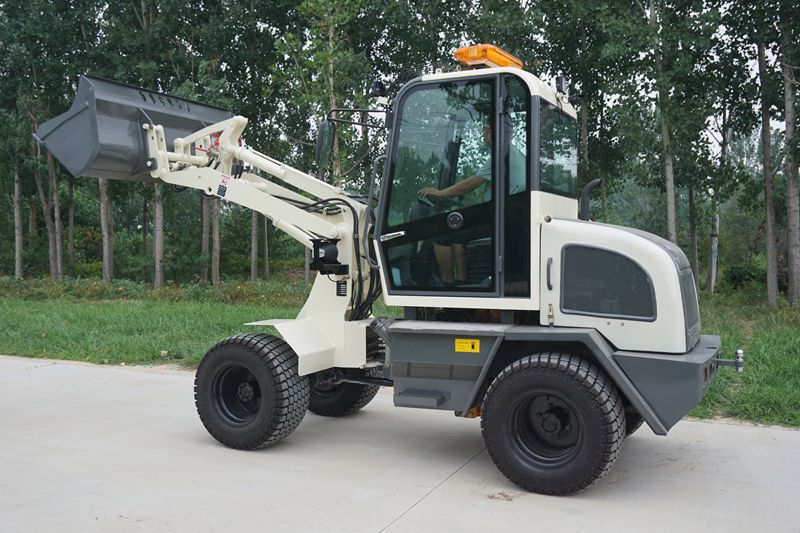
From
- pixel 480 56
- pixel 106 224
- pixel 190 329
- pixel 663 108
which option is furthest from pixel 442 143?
pixel 106 224

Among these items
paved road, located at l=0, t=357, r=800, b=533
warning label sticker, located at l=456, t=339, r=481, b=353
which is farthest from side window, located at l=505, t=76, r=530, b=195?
paved road, located at l=0, t=357, r=800, b=533

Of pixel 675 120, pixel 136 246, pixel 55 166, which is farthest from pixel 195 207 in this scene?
pixel 675 120

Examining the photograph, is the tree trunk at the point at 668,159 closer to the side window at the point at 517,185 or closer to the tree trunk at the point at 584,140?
the tree trunk at the point at 584,140

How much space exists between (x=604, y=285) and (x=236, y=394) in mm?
2903

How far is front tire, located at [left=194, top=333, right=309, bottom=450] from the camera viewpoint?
17.3 ft

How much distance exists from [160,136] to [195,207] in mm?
37947

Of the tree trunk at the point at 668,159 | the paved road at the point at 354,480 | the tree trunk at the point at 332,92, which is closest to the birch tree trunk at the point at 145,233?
the tree trunk at the point at 332,92

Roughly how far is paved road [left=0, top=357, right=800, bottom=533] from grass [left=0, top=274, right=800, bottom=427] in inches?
26.4

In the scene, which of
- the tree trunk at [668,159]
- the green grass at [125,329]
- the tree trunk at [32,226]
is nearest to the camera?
the green grass at [125,329]

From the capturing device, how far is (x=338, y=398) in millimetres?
6406

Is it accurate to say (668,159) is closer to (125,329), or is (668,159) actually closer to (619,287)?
(125,329)

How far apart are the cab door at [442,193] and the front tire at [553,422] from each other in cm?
67

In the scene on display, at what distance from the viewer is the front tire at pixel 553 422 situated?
4.31 meters

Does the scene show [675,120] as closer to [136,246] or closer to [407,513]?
[407,513]
